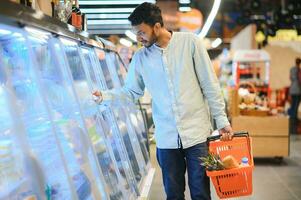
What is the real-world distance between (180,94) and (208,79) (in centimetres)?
22

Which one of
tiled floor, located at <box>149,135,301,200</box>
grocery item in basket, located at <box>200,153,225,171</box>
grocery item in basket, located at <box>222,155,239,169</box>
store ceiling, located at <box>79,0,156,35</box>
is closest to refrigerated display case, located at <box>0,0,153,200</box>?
grocery item in basket, located at <box>200,153,225,171</box>

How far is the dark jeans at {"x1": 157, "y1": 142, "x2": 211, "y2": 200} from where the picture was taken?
2836 millimetres

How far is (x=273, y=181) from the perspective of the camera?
5758 mm

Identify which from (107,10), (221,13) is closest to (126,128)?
(107,10)

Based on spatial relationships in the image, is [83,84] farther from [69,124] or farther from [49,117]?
[49,117]

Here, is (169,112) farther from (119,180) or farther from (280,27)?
(280,27)

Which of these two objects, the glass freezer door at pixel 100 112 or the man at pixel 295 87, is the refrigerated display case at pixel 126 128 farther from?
the man at pixel 295 87

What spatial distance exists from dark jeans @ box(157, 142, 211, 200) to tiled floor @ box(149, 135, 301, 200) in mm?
1988

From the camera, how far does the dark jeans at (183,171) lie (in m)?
2.84

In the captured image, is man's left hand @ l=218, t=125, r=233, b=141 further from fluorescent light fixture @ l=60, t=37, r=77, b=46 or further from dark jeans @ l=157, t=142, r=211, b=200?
fluorescent light fixture @ l=60, t=37, r=77, b=46

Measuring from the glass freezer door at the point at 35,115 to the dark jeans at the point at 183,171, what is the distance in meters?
0.93

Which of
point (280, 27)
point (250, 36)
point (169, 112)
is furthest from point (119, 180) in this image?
point (280, 27)

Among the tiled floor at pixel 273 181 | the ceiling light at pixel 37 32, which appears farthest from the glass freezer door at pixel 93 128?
the tiled floor at pixel 273 181

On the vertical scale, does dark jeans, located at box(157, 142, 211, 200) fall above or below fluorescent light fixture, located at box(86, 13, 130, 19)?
below
